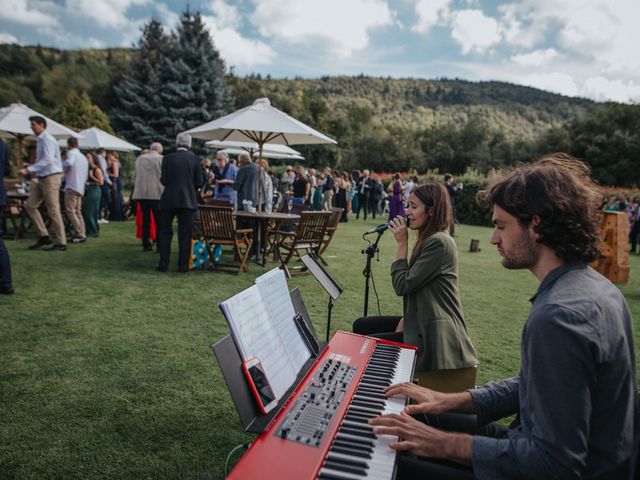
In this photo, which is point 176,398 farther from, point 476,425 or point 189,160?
point 189,160

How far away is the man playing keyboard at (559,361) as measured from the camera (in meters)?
1.23

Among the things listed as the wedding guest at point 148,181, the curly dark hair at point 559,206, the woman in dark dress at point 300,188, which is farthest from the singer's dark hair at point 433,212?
the woman in dark dress at point 300,188

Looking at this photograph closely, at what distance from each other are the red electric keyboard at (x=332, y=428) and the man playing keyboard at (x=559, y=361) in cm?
10

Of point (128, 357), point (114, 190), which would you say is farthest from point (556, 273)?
point (114, 190)

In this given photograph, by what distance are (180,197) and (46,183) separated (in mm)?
3212

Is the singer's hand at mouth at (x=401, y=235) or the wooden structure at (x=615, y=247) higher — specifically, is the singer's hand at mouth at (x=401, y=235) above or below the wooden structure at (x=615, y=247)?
above

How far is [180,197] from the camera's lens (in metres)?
7.24

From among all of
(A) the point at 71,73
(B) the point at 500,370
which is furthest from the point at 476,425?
(A) the point at 71,73

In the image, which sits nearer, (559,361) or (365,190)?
(559,361)

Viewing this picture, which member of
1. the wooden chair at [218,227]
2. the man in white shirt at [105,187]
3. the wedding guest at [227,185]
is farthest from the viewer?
the man in white shirt at [105,187]

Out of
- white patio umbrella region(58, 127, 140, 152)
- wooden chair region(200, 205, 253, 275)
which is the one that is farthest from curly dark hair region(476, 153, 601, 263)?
white patio umbrella region(58, 127, 140, 152)

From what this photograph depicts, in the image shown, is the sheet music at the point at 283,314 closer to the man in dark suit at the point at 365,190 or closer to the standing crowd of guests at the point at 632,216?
the standing crowd of guests at the point at 632,216

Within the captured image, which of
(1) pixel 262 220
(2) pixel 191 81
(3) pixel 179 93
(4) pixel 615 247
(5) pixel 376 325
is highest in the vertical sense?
(2) pixel 191 81

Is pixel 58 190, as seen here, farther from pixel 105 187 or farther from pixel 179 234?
pixel 105 187
